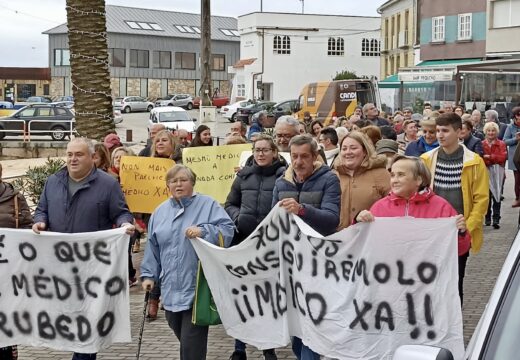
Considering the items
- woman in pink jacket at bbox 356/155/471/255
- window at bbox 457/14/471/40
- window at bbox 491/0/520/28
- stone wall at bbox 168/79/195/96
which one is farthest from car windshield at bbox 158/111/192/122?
stone wall at bbox 168/79/195/96

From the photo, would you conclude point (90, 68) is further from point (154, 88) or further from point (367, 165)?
point (154, 88)

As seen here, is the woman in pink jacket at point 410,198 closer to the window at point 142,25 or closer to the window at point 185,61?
the window at point 142,25

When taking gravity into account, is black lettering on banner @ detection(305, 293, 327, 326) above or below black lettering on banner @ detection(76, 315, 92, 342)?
above

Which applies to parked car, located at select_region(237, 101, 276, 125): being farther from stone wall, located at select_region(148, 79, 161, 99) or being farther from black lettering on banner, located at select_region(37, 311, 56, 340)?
black lettering on banner, located at select_region(37, 311, 56, 340)

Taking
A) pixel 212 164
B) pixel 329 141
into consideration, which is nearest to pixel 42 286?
pixel 212 164

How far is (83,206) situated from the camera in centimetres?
689

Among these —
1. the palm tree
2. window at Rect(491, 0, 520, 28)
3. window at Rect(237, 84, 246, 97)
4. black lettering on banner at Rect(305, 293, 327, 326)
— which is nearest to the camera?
black lettering on banner at Rect(305, 293, 327, 326)

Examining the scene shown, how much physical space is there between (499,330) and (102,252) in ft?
13.4

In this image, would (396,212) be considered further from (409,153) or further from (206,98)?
(206,98)

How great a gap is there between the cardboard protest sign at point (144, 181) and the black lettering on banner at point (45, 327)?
353 centimetres

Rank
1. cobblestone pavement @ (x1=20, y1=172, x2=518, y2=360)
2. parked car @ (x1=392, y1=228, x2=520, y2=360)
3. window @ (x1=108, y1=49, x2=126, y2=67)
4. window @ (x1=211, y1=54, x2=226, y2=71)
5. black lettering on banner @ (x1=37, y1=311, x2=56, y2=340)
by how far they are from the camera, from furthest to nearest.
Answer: window @ (x1=211, y1=54, x2=226, y2=71) → window @ (x1=108, y1=49, x2=126, y2=67) → cobblestone pavement @ (x1=20, y1=172, x2=518, y2=360) → black lettering on banner @ (x1=37, y1=311, x2=56, y2=340) → parked car @ (x1=392, y1=228, x2=520, y2=360)

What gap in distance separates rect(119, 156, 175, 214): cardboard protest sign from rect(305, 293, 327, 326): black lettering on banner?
14.0 ft

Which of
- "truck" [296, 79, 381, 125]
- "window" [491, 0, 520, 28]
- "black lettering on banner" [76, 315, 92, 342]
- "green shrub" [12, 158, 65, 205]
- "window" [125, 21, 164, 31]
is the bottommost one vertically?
"black lettering on banner" [76, 315, 92, 342]

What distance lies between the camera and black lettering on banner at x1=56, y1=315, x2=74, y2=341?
692 centimetres
